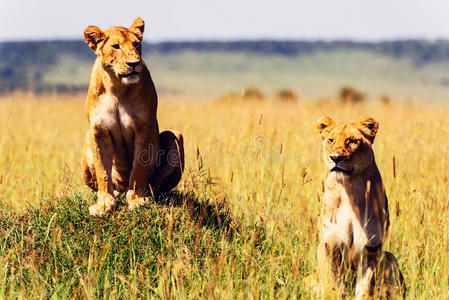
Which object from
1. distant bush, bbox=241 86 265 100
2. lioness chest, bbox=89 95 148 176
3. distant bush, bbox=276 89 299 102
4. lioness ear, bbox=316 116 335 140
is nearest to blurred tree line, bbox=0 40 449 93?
distant bush, bbox=241 86 265 100

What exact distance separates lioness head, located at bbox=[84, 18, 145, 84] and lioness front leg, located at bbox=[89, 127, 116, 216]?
23.6 inches

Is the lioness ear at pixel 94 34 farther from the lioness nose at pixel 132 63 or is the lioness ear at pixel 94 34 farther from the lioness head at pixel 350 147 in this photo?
the lioness head at pixel 350 147

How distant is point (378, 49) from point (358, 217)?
122 metres

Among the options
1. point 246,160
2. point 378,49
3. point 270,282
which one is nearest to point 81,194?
point 246,160

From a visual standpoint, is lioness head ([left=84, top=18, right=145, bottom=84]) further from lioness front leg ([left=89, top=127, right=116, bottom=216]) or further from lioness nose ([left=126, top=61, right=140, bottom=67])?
lioness front leg ([left=89, top=127, right=116, bottom=216])

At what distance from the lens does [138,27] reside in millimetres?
4688

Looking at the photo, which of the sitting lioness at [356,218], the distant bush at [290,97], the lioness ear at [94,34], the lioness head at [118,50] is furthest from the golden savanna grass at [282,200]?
the distant bush at [290,97]

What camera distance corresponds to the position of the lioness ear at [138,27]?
15.2 ft

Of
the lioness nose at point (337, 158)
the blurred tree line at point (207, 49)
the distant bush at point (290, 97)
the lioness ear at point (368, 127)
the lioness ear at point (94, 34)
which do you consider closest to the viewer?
the lioness nose at point (337, 158)

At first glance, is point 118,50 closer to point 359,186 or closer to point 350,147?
point 350,147

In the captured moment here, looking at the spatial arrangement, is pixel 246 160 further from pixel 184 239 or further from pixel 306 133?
pixel 306 133

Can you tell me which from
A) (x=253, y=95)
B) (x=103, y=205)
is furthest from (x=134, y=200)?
(x=253, y=95)

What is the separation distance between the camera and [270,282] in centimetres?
413

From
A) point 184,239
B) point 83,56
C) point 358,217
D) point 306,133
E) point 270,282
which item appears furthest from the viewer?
point 83,56
